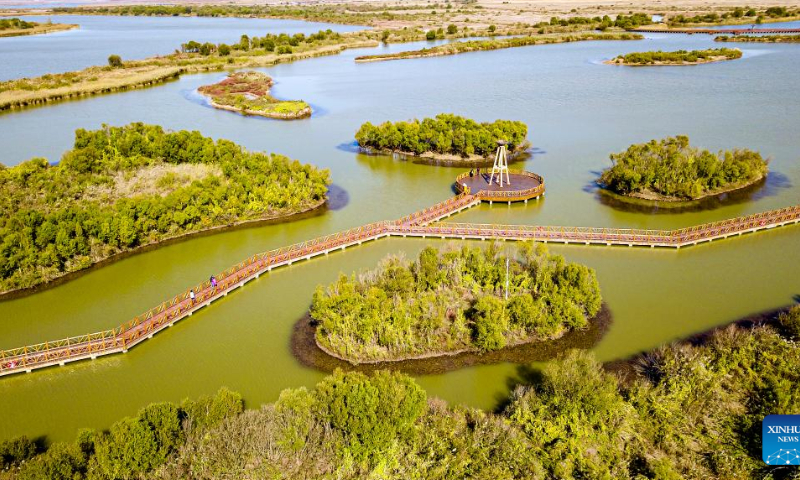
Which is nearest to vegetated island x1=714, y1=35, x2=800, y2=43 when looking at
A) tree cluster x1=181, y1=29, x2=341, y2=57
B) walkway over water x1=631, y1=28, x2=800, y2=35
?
walkway over water x1=631, y1=28, x2=800, y2=35

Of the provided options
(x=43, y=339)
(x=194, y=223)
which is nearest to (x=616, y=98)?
(x=194, y=223)

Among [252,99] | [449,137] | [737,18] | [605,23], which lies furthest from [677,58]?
[737,18]

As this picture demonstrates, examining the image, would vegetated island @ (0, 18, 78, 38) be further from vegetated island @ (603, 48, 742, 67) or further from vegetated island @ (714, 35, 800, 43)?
vegetated island @ (714, 35, 800, 43)

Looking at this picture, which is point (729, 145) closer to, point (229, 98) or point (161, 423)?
point (161, 423)

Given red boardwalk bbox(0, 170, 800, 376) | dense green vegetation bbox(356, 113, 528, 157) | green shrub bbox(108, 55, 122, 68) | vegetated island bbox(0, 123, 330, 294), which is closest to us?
red boardwalk bbox(0, 170, 800, 376)

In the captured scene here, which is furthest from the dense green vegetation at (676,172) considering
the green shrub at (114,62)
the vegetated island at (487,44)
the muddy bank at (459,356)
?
the green shrub at (114,62)

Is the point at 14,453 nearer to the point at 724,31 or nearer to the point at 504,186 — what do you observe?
the point at 504,186
